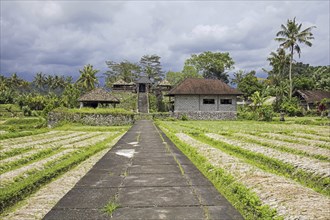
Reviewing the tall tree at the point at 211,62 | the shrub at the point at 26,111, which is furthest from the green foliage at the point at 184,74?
the shrub at the point at 26,111

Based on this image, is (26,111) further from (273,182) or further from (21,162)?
(273,182)

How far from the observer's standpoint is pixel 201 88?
4488 cm

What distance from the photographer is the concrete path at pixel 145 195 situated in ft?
16.3

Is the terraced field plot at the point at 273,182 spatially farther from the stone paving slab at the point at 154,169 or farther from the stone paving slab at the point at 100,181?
the stone paving slab at the point at 100,181

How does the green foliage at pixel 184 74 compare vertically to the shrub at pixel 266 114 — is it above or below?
above

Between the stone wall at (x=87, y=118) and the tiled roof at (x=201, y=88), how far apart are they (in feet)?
43.8

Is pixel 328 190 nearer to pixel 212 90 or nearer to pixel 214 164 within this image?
pixel 214 164

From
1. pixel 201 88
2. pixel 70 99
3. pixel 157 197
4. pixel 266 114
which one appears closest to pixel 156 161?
pixel 157 197

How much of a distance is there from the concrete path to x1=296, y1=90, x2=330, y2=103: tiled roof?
48330mm

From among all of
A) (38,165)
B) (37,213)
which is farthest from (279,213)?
(38,165)

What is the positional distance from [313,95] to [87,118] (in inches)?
1610

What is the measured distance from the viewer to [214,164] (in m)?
8.53

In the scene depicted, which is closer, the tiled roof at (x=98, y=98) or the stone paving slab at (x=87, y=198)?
the stone paving slab at (x=87, y=198)

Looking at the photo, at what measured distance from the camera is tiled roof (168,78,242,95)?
144 feet
